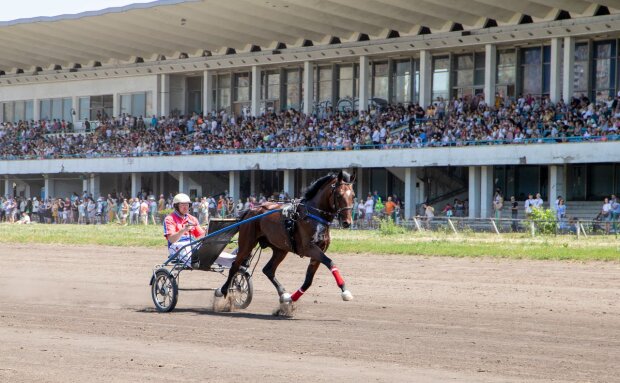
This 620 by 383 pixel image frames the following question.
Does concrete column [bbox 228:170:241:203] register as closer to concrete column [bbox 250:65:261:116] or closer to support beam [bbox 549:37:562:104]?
concrete column [bbox 250:65:261:116]

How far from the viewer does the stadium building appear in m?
41.5

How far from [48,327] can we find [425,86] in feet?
120

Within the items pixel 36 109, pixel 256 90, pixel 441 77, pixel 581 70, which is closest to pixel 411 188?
pixel 441 77

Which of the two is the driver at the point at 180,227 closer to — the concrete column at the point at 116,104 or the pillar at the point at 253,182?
the pillar at the point at 253,182

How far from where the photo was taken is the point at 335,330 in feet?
38.7

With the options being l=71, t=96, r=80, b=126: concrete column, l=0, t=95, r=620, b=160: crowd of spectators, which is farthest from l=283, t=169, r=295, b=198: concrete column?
l=71, t=96, r=80, b=126: concrete column

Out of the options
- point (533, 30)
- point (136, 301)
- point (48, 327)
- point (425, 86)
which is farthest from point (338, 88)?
point (48, 327)

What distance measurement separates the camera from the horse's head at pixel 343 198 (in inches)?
506

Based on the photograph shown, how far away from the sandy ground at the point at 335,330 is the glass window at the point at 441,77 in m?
28.9

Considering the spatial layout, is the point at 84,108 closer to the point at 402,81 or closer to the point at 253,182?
the point at 253,182

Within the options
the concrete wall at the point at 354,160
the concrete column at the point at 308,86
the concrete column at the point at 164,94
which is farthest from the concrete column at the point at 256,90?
the concrete column at the point at 164,94

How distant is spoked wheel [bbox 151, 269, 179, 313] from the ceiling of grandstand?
29.5 metres

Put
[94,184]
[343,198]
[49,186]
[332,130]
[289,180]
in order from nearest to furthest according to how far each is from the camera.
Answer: [343,198] < [332,130] < [289,180] < [94,184] < [49,186]

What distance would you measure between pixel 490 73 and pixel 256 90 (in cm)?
1389
